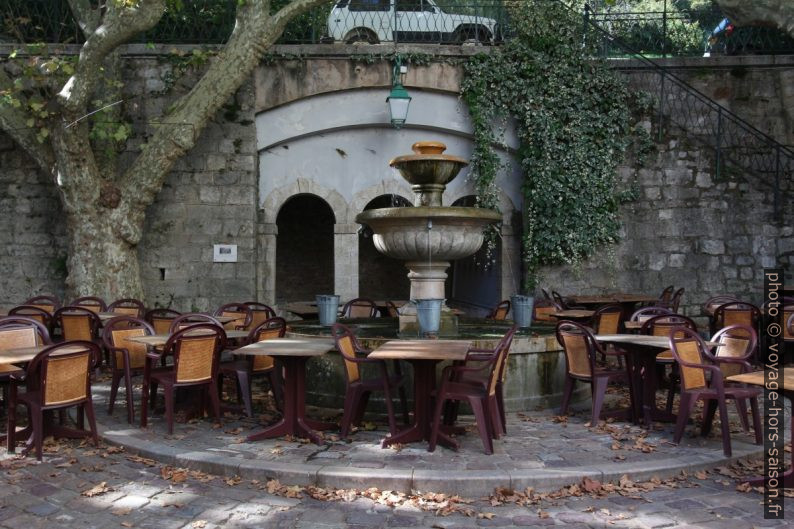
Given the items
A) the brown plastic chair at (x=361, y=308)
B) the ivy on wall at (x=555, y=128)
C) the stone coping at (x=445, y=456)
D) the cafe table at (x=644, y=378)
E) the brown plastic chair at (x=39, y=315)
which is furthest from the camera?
the ivy on wall at (x=555, y=128)

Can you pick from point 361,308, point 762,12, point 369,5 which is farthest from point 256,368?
point 369,5

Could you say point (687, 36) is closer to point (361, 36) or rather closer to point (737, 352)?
point (361, 36)

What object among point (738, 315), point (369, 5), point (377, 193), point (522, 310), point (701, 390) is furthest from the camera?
point (369, 5)

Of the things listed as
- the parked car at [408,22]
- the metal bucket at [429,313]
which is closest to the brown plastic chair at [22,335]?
the metal bucket at [429,313]

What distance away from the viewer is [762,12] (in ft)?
27.0

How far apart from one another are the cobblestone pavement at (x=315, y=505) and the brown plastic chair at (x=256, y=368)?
4.60 feet

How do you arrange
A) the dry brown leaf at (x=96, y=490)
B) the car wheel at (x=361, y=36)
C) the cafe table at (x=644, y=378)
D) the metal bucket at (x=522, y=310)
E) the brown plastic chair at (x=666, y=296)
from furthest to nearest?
1. the car wheel at (x=361, y=36)
2. the brown plastic chair at (x=666, y=296)
3. the metal bucket at (x=522, y=310)
4. the cafe table at (x=644, y=378)
5. the dry brown leaf at (x=96, y=490)

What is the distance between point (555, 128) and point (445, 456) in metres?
7.16

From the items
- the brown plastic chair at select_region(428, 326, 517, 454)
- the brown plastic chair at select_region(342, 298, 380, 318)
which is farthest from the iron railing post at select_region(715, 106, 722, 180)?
the brown plastic chair at select_region(428, 326, 517, 454)

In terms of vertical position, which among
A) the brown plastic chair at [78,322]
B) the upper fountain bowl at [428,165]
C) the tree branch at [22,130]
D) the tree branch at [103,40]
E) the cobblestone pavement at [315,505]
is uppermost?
the tree branch at [103,40]

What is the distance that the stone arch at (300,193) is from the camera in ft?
36.3

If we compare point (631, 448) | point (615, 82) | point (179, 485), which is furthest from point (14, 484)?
point (615, 82)

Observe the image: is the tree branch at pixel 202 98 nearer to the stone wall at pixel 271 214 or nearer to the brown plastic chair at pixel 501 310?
the stone wall at pixel 271 214

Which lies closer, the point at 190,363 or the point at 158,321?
the point at 190,363
